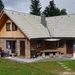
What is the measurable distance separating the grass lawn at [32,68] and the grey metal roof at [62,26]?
726 centimetres

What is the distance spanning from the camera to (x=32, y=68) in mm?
24141

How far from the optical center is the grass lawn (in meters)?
20.3

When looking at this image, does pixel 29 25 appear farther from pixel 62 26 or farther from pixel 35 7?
pixel 35 7

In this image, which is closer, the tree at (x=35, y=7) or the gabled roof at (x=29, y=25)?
the gabled roof at (x=29, y=25)

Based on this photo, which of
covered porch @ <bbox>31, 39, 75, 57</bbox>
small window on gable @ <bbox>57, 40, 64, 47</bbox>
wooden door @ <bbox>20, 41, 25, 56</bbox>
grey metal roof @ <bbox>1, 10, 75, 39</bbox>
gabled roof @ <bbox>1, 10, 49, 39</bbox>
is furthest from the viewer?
small window on gable @ <bbox>57, 40, 64, 47</bbox>

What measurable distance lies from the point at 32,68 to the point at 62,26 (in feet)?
46.6

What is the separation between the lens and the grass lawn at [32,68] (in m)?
20.3

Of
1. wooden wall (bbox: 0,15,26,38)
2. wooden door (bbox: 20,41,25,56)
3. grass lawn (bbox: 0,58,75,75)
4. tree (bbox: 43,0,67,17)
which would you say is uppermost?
tree (bbox: 43,0,67,17)

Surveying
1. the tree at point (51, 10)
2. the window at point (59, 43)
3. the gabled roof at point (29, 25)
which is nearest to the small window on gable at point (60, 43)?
the window at point (59, 43)

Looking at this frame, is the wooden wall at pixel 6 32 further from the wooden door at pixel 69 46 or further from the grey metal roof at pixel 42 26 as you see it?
the wooden door at pixel 69 46

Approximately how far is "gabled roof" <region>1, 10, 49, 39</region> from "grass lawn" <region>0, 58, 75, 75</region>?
5.50m

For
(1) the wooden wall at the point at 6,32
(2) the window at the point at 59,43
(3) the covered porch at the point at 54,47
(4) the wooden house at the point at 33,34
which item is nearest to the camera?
(4) the wooden house at the point at 33,34

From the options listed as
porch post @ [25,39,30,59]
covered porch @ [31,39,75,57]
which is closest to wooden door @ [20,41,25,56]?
porch post @ [25,39,30,59]

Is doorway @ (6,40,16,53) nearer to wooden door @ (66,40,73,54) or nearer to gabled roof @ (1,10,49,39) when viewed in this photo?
gabled roof @ (1,10,49,39)
